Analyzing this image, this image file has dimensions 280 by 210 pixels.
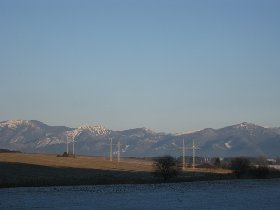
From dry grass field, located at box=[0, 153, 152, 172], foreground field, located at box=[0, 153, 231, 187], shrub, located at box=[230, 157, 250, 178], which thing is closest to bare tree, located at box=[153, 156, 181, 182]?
foreground field, located at box=[0, 153, 231, 187]

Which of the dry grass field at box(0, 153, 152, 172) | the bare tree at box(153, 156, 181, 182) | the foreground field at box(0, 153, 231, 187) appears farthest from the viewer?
the dry grass field at box(0, 153, 152, 172)

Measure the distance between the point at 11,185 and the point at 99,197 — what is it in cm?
1950

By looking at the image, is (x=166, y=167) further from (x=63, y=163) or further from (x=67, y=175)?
(x=63, y=163)

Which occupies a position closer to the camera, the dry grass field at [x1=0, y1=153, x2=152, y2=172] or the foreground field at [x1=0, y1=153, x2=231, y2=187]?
the foreground field at [x1=0, y1=153, x2=231, y2=187]

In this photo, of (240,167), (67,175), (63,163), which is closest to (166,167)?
(67,175)

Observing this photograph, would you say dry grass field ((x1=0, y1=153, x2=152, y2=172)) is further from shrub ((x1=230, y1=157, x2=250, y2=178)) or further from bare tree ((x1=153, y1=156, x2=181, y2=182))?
bare tree ((x1=153, y1=156, x2=181, y2=182))

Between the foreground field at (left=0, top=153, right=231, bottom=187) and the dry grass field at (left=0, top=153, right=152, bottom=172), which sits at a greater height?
the dry grass field at (left=0, top=153, right=152, bottom=172)

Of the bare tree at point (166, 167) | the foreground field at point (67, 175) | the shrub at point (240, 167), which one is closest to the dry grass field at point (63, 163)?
the foreground field at point (67, 175)

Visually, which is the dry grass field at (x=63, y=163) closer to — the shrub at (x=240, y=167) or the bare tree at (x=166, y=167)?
the shrub at (x=240, y=167)

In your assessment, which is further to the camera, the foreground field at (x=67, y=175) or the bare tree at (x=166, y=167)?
→ the bare tree at (x=166, y=167)

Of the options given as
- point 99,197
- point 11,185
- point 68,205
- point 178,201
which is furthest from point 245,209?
point 11,185

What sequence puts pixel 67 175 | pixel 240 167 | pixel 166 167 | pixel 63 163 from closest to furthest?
pixel 166 167
pixel 67 175
pixel 240 167
pixel 63 163

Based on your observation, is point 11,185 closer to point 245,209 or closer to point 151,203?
point 151,203

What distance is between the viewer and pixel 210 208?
37.4 meters
